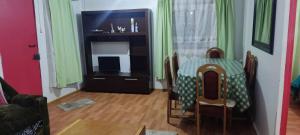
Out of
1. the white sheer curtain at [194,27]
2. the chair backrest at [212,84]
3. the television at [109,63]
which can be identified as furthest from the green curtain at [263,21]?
the television at [109,63]

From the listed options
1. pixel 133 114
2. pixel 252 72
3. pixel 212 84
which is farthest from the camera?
pixel 133 114

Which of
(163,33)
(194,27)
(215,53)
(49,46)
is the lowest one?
(215,53)

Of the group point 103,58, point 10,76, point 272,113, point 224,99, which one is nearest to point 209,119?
point 224,99

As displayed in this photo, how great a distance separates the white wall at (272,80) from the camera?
6.26 ft

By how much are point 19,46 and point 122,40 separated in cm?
198

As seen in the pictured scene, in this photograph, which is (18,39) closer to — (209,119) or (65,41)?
(65,41)

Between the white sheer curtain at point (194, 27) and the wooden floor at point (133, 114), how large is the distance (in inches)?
41.2

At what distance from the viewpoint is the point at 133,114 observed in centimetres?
342

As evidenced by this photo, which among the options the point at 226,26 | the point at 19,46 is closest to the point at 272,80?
the point at 226,26

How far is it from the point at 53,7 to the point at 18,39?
2.80 feet

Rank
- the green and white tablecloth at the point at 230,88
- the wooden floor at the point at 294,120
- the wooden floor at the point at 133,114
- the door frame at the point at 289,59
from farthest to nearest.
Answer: the wooden floor at the point at 133,114
the wooden floor at the point at 294,120
the green and white tablecloth at the point at 230,88
the door frame at the point at 289,59

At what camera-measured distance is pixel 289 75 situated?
1890mm

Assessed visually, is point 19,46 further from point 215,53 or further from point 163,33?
point 215,53

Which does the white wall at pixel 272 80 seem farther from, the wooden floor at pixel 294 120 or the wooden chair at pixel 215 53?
the wooden chair at pixel 215 53
